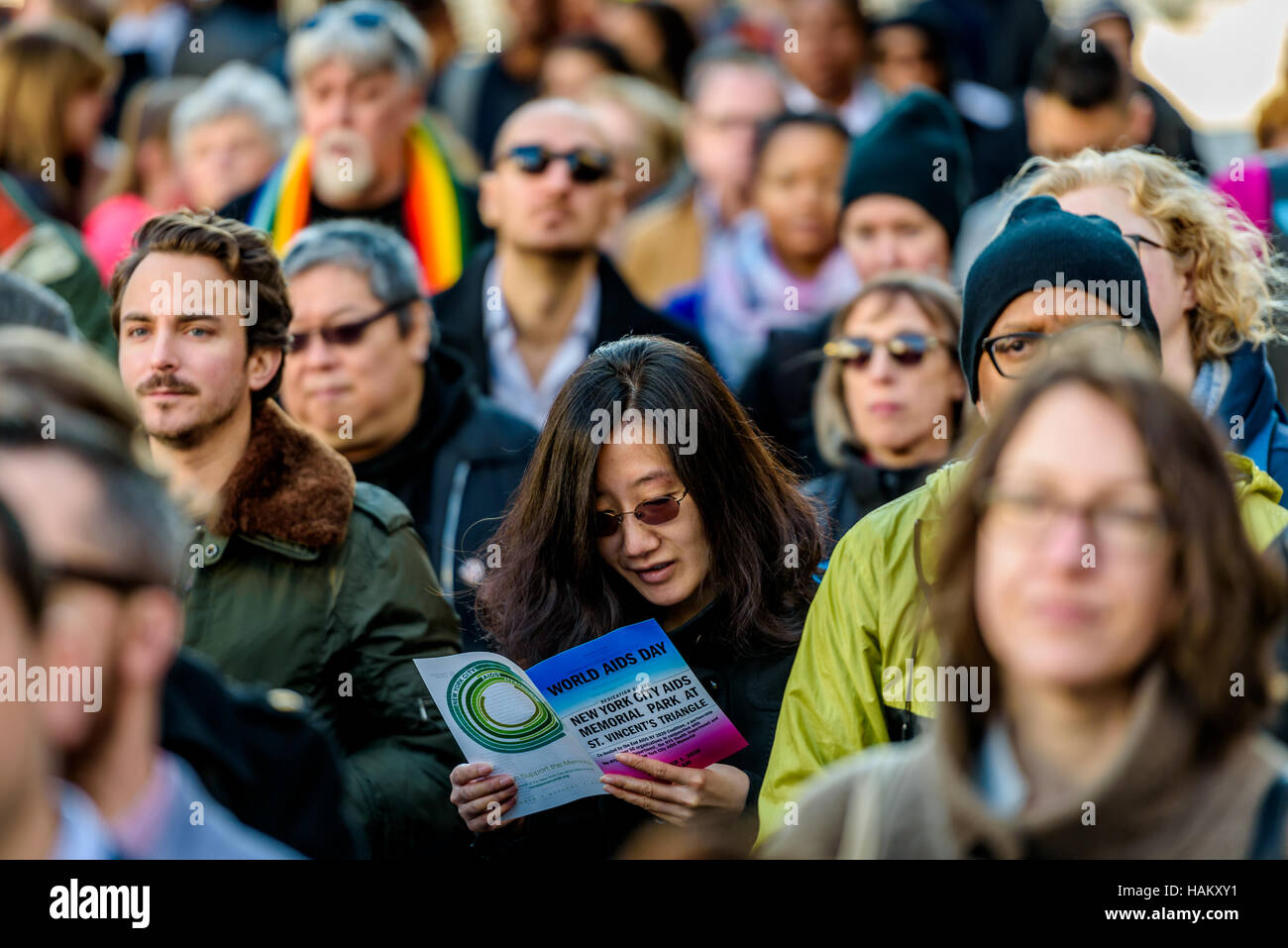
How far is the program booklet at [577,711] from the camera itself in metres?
3.34

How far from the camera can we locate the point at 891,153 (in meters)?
6.22

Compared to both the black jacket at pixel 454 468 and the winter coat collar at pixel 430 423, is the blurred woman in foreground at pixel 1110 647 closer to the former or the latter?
the black jacket at pixel 454 468

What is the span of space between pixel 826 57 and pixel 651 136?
1.06 meters

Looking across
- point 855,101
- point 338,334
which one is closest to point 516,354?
point 338,334

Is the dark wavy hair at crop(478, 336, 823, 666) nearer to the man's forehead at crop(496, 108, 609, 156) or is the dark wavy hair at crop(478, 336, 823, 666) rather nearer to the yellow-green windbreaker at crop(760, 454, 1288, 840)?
the yellow-green windbreaker at crop(760, 454, 1288, 840)

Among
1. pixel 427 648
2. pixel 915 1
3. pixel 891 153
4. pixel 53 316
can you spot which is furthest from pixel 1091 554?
pixel 915 1

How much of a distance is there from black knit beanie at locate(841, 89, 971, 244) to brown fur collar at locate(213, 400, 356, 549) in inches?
116

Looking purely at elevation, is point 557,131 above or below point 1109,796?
above

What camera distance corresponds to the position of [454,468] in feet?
16.6

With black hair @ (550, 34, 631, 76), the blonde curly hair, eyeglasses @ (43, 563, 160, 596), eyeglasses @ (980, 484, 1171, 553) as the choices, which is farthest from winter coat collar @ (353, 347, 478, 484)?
black hair @ (550, 34, 631, 76)

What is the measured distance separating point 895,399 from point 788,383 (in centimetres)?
72

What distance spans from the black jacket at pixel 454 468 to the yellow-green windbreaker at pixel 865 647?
168 centimetres

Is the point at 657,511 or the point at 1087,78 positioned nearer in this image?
the point at 657,511

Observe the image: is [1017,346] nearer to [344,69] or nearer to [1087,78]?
[1087,78]
